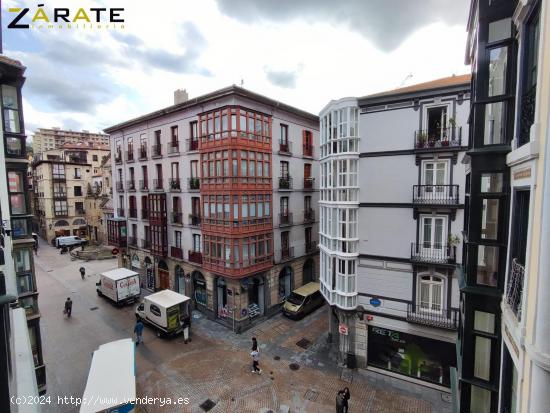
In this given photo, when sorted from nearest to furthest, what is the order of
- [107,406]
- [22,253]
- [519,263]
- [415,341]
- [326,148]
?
[519,263], [107,406], [22,253], [415,341], [326,148]

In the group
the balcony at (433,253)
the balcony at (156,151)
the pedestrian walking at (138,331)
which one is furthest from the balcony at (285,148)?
the pedestrian walking at (138,331)

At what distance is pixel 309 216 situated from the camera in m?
26.9

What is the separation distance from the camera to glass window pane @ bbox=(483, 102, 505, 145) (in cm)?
611

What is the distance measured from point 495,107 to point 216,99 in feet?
58.5

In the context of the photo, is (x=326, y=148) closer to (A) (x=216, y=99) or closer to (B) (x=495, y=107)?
(A) (x=216, y=99)

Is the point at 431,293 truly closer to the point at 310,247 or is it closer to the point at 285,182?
the point at 310,247

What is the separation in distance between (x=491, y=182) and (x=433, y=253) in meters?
8.43

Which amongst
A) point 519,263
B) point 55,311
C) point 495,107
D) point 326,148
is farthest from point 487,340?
point 55,311

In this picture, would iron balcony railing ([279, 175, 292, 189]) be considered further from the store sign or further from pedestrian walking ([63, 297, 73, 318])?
pedestrian walking ([63, 297, 73, 318])

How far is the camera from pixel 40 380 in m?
13.4

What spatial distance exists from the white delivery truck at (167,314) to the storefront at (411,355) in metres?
12.6

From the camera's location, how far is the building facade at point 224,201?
65.4 feet

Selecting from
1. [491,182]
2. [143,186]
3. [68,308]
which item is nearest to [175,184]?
[143,186]

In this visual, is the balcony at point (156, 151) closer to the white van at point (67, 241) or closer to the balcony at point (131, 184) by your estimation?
the balcony at point (131, 184)
